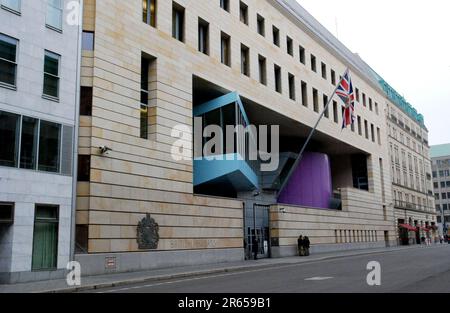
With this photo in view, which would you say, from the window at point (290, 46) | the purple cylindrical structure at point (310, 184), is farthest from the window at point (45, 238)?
the purple cylindrical structure at point (310, 184)

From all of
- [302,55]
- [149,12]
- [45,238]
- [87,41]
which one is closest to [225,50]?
[149,12]

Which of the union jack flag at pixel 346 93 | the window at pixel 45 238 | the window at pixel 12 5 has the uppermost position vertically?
the union jack flag at pixel 346 93

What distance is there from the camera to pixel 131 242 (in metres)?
24.7

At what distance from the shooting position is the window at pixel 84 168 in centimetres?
2295

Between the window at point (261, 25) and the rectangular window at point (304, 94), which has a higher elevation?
the window at point (261, 25)

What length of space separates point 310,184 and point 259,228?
15991mm

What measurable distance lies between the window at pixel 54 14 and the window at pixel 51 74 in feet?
4.41

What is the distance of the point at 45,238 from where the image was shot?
20.7 m

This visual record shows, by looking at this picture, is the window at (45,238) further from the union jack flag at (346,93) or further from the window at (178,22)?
the union jack flag at (346,93)

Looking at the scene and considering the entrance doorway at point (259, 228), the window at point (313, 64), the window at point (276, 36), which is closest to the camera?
the entrance doorway at point (259, 228)

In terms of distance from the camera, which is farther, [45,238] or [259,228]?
[259,228]

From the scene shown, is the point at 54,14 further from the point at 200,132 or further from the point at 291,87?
the point at 291,87

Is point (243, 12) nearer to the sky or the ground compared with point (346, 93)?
nearer to the sky
